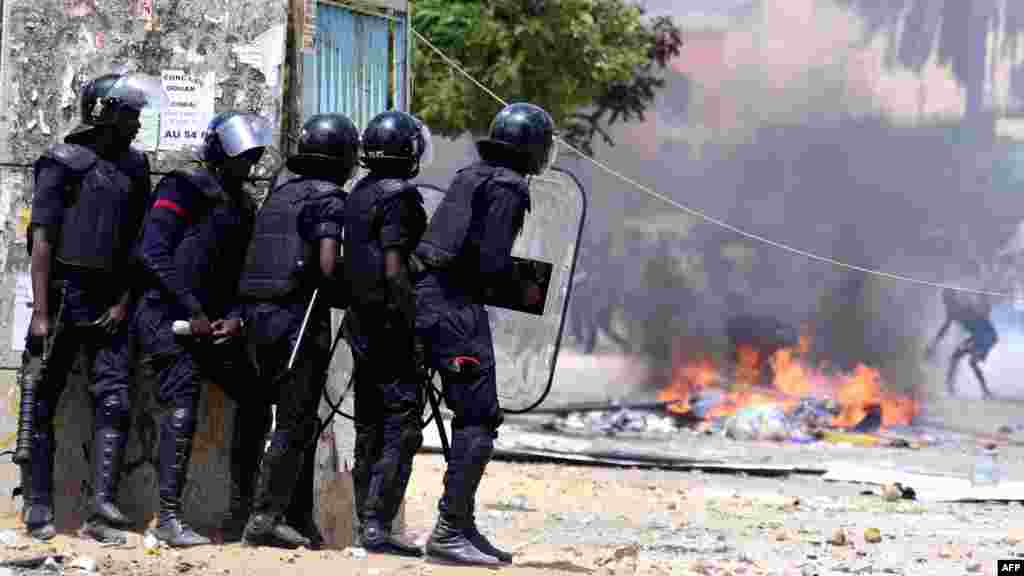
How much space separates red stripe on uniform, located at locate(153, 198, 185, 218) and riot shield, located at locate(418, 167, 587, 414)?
1515 mm

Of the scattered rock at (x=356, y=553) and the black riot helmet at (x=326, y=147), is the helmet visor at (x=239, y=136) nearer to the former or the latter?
the black riot helmet at (x=326, y=147)

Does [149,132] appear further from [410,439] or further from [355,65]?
[410,439]

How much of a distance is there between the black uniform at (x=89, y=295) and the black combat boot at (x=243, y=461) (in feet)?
1.53

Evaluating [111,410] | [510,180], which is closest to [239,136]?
[510,180]

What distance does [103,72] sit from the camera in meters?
7.95

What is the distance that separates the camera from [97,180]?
7344 millimetres

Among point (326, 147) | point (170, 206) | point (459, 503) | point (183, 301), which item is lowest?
point (459, 503)

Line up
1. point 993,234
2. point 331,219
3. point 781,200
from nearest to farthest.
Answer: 1. point 331,219
2. point 993,234
3. point 781,200

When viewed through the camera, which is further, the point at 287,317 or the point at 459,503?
the point at 287,317

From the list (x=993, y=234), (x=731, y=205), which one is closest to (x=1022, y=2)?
(x=993, y=234)

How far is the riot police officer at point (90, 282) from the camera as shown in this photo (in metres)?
7.29

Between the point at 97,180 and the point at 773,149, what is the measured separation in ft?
48.1

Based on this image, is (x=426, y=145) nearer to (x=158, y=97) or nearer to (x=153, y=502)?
(x=158, y=97)

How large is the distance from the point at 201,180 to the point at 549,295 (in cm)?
159
